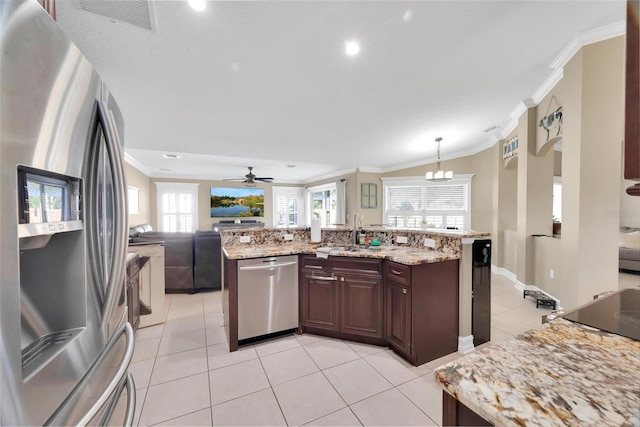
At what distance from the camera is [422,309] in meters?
2.10

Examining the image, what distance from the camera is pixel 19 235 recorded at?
465 millimetres

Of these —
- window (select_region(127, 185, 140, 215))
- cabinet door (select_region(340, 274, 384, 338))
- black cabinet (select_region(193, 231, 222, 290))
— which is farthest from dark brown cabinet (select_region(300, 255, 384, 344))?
window (select_region(127, 185, 140, 215))

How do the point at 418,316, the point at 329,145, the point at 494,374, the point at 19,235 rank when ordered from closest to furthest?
the point at 19,235
the point at 494,374
the point at 418,316
the point at 329,145

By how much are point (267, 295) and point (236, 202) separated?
23.3ft

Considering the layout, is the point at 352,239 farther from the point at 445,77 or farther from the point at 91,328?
the point at 91,328

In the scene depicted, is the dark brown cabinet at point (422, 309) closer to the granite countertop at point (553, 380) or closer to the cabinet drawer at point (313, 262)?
the cabinet drawer at point (313, 262)

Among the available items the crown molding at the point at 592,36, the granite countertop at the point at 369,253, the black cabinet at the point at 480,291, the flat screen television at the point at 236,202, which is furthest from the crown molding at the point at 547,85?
the flat screen television at the point at 236,202

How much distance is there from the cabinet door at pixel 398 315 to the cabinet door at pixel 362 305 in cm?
8

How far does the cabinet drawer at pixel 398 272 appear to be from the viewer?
80.8 inches

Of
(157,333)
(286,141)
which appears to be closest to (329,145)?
(286,141)

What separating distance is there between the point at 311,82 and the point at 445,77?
1543 millimetres

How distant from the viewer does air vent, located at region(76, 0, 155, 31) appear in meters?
1.53

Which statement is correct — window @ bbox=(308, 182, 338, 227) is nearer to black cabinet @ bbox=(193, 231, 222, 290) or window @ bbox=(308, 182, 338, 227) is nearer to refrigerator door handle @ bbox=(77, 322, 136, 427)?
black cabinet @ bbox=(193, 231, 222, 290)

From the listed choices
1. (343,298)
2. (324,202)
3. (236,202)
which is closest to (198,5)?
(343,298)
